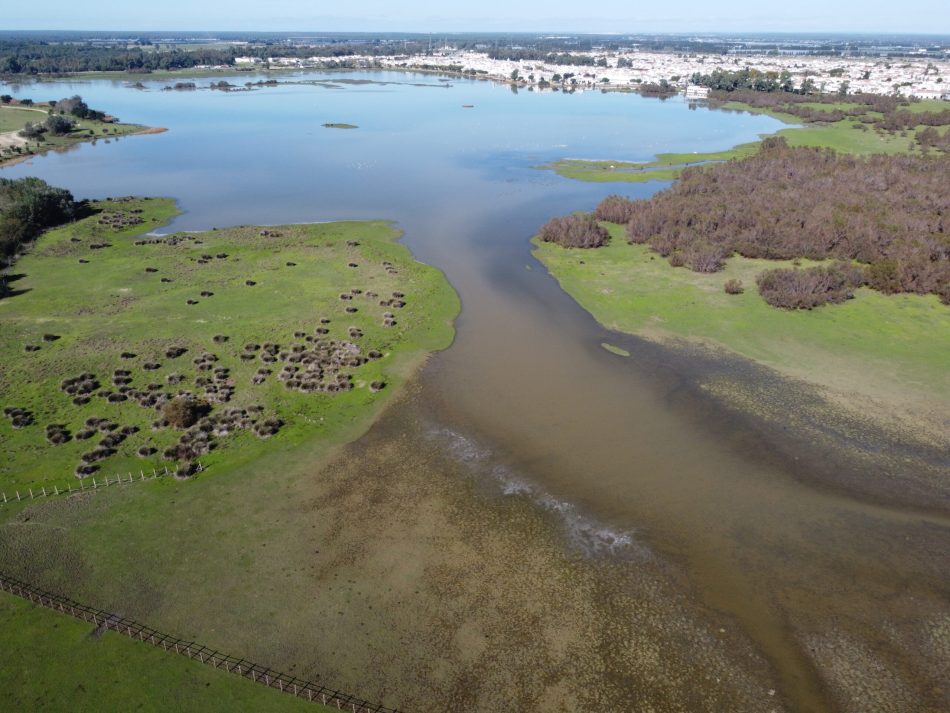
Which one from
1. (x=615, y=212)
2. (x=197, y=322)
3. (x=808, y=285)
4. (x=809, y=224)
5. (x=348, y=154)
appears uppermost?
(x=348, y=154)

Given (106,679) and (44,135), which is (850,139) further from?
(44,135)

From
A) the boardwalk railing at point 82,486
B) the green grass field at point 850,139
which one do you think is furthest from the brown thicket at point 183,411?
the green grass field at point 850,139

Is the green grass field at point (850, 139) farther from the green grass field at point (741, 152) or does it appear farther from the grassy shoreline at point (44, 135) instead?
the grassy shoreline at point (44, 135)

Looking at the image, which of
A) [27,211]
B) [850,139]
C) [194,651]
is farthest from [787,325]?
[850,139]

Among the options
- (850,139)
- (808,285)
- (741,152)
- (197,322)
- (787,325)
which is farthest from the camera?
(850,139)

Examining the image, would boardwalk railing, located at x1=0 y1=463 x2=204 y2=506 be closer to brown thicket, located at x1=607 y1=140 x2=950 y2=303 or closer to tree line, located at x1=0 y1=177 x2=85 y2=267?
tree line, located at x1=0 y1=177 x2=85 y2=267

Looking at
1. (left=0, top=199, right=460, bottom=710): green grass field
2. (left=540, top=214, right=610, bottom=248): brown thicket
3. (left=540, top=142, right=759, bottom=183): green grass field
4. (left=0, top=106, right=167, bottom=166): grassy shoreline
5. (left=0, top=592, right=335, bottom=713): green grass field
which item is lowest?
(left=0, top=592, right=335, bottom=713): green grass field

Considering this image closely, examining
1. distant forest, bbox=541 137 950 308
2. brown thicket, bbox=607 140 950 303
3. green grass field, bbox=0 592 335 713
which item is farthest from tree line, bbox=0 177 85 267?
brown thicket, bbox=607 140 950 303
